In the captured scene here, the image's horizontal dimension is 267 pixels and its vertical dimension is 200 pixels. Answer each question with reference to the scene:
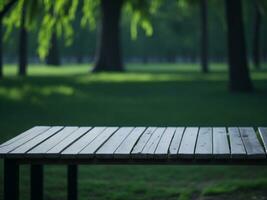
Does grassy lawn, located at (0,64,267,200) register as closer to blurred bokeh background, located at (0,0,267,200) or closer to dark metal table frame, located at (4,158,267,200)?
blurred bokeh background, located at (0,0,267,200)

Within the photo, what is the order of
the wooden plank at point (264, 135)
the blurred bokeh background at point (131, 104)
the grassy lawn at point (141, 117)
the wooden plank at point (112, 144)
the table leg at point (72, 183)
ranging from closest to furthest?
1. the wooden plank at point (112, 144)
2. the wooden plank at point (264, 135)
3. the table leg at point (72, 183)
4. the grassy lawn at point (141, 117)
5. the blurred bokeh background at point (131, 104)

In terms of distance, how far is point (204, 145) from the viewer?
20.4ft

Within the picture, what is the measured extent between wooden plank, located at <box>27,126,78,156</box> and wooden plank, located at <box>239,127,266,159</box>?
1770 millimetres

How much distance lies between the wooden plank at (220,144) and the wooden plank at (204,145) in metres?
0.05

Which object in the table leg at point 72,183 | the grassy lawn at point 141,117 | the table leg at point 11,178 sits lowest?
Answer: the grassy lawn at point 141,117

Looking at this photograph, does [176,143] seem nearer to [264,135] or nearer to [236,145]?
[236,145]

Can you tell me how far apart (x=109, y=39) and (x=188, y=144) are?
112 feet

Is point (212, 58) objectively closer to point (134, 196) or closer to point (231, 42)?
point (231, 42)

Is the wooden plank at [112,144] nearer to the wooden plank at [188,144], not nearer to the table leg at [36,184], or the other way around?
the wooden plank at [188,144]

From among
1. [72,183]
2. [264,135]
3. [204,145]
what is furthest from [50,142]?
[264,135]

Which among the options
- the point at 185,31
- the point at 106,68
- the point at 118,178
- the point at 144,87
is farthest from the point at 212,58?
the point at 118,178

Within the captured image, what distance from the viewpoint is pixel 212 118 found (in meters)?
16.4

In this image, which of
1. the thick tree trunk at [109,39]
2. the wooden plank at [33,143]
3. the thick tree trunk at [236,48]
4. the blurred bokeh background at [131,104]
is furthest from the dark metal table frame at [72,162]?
the thick tree trunk at [109,39]

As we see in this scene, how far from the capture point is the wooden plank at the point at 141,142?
5777mm
